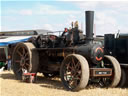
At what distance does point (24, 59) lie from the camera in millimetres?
10977

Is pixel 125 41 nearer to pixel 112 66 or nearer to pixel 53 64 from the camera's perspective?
pixel 112 66

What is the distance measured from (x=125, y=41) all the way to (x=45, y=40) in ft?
10.8

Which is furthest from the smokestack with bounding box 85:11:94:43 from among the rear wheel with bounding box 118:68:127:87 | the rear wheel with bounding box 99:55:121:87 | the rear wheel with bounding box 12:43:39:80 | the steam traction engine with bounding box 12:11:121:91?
the rear wheel with bounding box 12:43:39:80

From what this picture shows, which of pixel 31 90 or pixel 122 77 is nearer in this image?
pixel 31 90

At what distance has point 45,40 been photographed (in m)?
10.7

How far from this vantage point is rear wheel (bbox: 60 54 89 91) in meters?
7.76

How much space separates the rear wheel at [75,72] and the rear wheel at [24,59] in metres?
2.11

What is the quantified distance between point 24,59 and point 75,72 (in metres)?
3.38

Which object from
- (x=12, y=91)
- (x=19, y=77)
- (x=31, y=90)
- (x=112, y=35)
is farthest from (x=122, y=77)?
(x=19, y=77)

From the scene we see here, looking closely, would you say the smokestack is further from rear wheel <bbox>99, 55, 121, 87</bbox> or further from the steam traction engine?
rear wheel <bbox>99, 55, 121, 87</bbox>

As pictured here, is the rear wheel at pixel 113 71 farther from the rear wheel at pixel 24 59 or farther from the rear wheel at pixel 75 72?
the rear wheel at pixel 24 59

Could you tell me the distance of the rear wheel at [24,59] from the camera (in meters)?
10.4

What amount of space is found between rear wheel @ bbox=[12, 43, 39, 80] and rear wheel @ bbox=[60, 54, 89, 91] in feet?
6.92

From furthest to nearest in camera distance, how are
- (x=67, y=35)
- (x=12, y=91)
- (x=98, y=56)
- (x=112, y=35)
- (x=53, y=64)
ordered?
(x=112, y=35)
(x=53, y=64)
(x=67, y=35)
(x=98, y=56)
(x=12, y=91)
